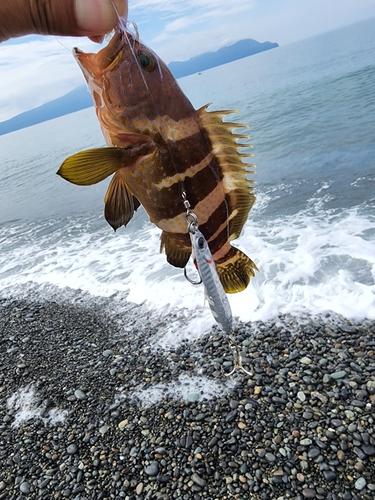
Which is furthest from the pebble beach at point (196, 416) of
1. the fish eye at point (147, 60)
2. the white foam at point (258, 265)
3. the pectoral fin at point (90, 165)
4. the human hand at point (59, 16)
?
the human hand at point (59, 16)

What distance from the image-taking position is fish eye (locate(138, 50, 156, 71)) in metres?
2.05

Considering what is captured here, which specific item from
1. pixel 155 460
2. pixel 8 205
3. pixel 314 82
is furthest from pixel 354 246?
pixel 314 82

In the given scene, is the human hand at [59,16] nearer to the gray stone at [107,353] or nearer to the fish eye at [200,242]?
the fish eye at [200,242]

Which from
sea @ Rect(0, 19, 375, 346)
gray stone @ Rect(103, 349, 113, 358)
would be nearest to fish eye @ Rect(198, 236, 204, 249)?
sea @ Rect(0, 19, 375, 346)

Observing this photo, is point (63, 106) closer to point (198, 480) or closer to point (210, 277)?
point (210, 277)

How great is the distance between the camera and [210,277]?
2.33 metres

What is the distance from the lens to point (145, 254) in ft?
35.7

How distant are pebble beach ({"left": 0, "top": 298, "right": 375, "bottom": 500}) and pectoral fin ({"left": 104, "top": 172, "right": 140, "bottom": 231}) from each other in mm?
3636

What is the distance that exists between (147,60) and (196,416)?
454 centimetres

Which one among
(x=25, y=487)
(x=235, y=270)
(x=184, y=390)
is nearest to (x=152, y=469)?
(x=184, y=390)

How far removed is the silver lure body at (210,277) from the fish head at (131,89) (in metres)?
0.61

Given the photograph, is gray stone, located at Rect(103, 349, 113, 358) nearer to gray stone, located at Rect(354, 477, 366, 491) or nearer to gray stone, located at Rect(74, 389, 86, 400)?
gray stone, located at Rect(74, 389, 86, 400)

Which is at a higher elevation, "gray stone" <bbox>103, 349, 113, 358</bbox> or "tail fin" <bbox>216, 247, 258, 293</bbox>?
"tail fin" <bbox>216, 247, 258, 293</bbox>

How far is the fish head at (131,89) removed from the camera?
6.60 feet
